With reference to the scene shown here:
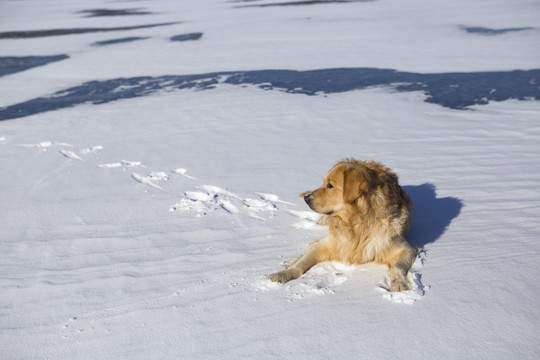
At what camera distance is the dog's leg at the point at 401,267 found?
3479mm

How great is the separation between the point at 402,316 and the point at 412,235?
132cm

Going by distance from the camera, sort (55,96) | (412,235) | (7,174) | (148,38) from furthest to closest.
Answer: (148,38), (55,96), (7,174), (412,235)

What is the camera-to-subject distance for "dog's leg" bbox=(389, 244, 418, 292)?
3479 mm

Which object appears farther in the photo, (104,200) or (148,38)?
(148,38)

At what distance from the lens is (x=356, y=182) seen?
3764mm

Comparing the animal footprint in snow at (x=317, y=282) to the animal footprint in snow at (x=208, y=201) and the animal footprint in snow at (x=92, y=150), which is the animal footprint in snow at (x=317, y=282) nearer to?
the animal footprint in snow at (x=208, y=201)

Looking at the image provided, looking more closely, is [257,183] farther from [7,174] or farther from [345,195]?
[7,174]

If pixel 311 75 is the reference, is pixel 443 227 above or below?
below

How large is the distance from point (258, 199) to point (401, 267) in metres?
2.06

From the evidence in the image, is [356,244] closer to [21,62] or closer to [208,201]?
[208,201]

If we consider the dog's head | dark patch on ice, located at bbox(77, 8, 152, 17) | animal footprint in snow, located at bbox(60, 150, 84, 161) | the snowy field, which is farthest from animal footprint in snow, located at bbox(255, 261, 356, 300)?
dark patch on ice, located at bbox(77, 8, 152, 17)

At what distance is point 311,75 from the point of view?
37.1 feet

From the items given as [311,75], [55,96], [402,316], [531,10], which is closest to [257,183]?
[402,316]

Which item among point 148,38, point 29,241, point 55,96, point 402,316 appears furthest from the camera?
point 148,38
